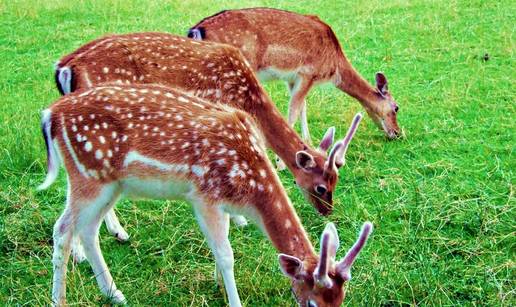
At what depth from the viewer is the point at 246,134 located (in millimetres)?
4406

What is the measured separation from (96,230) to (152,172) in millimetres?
530

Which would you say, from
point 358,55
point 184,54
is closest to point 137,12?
point 358,55

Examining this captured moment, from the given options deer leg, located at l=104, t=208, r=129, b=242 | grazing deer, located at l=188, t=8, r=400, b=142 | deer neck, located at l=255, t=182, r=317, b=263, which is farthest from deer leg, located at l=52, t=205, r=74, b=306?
grazing deer, located at l=188, t=8, r=400, b=142

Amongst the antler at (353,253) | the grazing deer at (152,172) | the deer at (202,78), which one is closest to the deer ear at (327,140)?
the deer at (202,78)

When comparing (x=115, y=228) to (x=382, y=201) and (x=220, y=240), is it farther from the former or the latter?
(x=382, y=201)

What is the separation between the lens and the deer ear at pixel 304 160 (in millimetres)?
5260

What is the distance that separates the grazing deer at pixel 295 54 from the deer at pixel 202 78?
1.06 meters

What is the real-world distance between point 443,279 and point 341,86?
11.6 ft

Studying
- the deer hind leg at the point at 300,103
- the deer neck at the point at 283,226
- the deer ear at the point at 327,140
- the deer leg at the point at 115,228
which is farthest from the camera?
the deer hind leg at the point at 300,103

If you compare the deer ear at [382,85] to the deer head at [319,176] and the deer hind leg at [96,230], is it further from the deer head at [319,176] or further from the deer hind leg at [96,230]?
the deer hind leg at [96,230]

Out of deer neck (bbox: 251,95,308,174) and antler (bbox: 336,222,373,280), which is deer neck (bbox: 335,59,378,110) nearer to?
deer neck (bbox: 251,95,308,174)

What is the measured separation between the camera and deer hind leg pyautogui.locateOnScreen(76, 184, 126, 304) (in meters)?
4.18

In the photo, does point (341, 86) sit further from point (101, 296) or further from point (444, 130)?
point (101, 296)

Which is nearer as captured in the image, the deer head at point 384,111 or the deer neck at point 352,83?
the deer head at point 384,111
